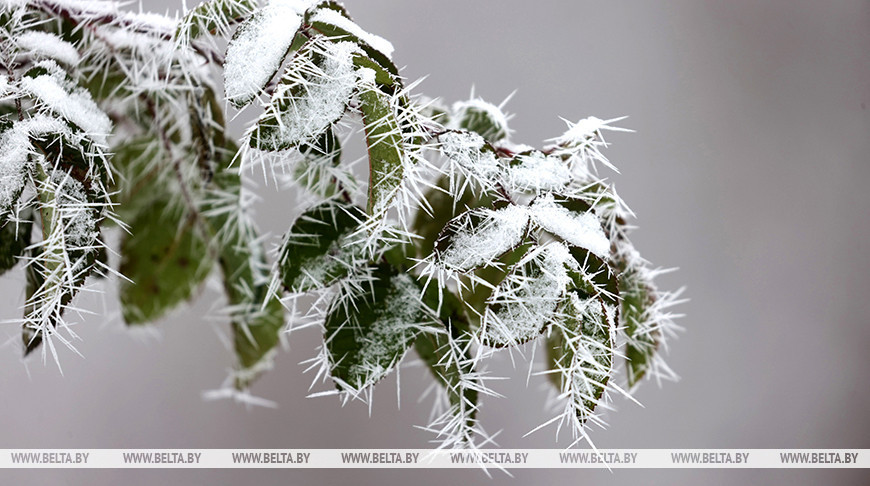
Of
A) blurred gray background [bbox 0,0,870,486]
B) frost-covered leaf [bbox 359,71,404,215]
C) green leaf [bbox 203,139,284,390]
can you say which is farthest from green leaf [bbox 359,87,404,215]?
blurred gray background [bbox 0,0,870,486]

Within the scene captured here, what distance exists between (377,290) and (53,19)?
0.76 ft

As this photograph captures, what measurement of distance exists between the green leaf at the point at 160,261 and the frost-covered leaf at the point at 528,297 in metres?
0.29

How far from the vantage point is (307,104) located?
26 cm

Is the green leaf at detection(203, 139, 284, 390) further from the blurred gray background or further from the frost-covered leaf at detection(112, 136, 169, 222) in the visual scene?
the blurred gray background

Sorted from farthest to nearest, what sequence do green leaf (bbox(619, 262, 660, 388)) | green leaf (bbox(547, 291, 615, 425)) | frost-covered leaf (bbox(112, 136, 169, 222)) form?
1. frost-covered leaf (bbox(112, 136, 169, 222))
2. green leaf (bbox(619, 262, 660, 388))
3. green leaf (bbox(547, 291, 615, 425))

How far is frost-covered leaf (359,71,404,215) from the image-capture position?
0.82 feet

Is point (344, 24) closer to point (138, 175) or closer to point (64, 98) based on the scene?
point (64, 98)

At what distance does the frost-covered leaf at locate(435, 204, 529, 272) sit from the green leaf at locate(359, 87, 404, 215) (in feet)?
0.10

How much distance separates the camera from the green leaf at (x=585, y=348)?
246 millimetres

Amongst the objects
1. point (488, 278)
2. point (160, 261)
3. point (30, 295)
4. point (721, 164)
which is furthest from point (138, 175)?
point (721, 164)

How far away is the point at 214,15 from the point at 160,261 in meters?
0.23

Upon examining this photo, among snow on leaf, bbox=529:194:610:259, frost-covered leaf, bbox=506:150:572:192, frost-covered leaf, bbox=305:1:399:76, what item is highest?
frost-covered leaf, bbox=305:1:399:76

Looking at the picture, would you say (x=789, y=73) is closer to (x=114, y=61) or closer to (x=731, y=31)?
(x=731, y=31)

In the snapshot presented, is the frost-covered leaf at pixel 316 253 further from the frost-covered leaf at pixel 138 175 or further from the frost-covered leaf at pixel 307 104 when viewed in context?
the frost-covered leaf at pixel 138 175
